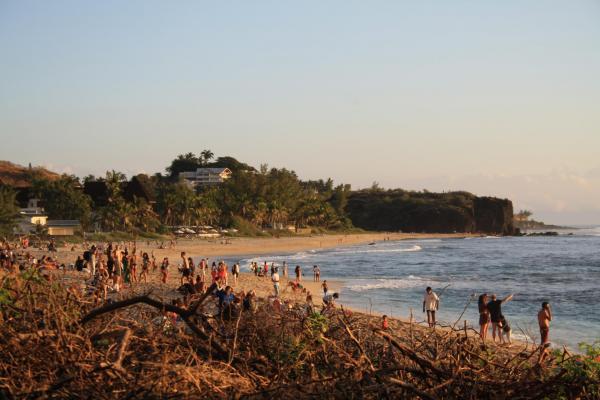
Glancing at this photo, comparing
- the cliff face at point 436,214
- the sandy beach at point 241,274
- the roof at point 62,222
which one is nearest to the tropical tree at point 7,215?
the roof at point 62,222

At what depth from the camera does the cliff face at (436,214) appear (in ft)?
512

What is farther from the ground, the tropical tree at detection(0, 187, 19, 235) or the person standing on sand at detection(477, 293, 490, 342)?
the tropical tree at detection(0, 187, 19, 235)

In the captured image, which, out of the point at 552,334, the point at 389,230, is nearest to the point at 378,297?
the point at 552,334

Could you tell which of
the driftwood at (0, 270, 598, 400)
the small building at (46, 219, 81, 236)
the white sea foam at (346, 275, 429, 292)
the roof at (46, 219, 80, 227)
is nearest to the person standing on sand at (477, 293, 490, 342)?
the driftwood at (0, 270, 598, 400)

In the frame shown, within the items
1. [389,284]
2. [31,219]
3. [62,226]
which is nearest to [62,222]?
[62,226]

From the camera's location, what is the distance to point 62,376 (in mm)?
3156

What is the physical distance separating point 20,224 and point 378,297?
42.9 meters

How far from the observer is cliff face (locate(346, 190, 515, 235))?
156 meters

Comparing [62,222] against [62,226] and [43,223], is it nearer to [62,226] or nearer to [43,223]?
[62,226]

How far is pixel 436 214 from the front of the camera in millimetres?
156250

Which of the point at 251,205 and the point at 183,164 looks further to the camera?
the point at 183,164

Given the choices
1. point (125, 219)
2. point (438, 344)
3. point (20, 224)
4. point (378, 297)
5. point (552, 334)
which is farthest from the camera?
point (125, 219)

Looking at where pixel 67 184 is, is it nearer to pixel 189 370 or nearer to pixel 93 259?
pixel 93 259

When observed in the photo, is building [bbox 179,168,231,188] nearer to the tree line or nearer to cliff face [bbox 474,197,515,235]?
the tree line
